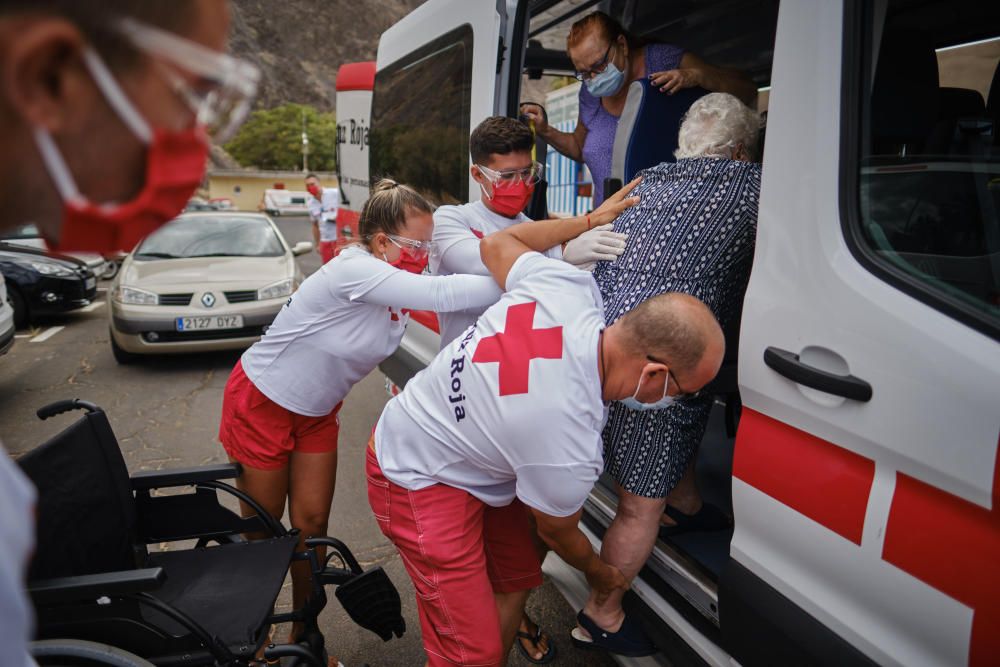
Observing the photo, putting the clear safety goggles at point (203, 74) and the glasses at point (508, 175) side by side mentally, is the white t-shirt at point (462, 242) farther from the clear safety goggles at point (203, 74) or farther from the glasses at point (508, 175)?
the clear safety goggles at point (203, 74)

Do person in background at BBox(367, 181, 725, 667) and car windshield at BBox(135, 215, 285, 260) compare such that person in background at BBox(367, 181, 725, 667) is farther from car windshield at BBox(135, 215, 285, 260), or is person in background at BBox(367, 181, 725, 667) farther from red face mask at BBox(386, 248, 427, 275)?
car windshield at BBox(135, 215, 285, 260)

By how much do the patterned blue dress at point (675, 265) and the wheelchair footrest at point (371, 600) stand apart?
29.0 inches

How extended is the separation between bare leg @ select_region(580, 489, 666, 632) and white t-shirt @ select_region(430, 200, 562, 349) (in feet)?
2.56

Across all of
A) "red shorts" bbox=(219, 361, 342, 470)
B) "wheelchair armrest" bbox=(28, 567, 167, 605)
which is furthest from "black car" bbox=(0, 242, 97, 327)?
"wheelchair armrest" bbox=(28, 567, 167, 605)

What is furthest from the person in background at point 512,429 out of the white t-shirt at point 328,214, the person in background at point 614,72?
the white t-shirt at point 328,214

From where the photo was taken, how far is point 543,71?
14.6ft

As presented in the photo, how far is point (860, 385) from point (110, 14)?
125cm

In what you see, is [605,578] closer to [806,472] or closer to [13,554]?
[806,472]

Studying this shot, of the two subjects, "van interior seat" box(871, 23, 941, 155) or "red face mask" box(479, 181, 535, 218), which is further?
"red face mask" box(479, 181, 535, 218)

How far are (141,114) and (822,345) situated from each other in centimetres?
121

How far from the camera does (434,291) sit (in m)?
1.93

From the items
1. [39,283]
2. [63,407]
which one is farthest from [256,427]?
[39,283]

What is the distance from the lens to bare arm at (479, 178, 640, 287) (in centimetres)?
186

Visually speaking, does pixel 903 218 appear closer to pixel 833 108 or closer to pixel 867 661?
pixel 833 108
